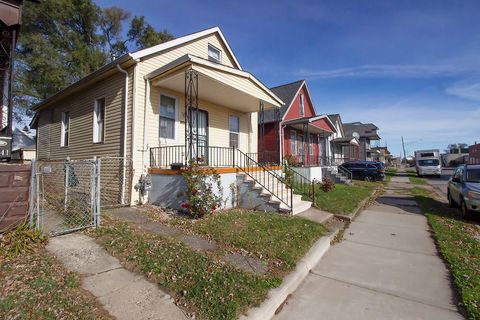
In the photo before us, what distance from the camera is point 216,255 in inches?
175

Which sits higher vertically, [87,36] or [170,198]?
[87,36]

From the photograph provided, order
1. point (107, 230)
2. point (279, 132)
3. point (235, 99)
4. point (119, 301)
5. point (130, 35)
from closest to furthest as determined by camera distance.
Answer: point (119, 301) < point (107, 230) < point (235, 99) < point (279, 132) < point (130, 35)

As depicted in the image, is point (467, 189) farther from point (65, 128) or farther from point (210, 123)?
point (65, 128)

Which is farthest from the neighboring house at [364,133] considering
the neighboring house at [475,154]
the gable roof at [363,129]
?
the neighboring house at [475,154]

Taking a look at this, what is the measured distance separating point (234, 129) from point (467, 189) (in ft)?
29.7

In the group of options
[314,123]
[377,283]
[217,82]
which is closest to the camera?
[377,283]

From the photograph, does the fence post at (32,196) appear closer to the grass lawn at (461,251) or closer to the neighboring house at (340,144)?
the grass lawn at (461,251)

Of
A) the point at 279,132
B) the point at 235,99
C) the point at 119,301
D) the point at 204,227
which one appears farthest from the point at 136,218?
the point at 279,132

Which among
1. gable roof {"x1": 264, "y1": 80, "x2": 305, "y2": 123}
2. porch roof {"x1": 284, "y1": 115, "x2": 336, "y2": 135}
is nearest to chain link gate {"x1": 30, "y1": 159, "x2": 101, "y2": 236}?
gable roof {"x1": 264, "y1": 80, "x2": 305, "y2": 123}

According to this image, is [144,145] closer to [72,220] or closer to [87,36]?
[72,220]

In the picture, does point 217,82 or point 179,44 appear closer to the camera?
point 217,82

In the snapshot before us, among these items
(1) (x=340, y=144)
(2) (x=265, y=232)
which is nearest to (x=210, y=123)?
(2) (x=265, y=232)

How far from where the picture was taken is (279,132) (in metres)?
16.0

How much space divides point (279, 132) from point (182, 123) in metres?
7.90
